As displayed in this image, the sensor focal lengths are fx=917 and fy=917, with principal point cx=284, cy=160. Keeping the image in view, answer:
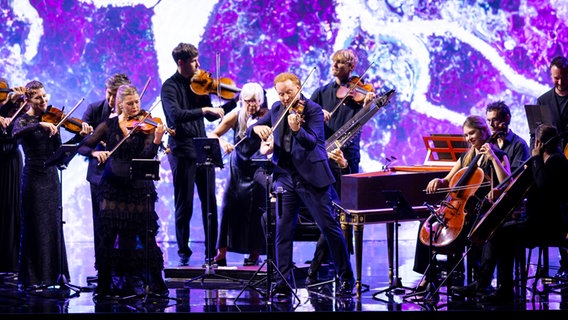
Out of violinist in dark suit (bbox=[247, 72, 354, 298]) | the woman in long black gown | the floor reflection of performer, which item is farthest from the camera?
the woman in long black gown

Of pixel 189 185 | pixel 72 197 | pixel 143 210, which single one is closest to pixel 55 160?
pixel 143 210

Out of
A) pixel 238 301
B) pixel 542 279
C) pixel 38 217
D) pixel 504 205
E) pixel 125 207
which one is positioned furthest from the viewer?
pixel 542 279

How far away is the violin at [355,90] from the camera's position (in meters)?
7.72

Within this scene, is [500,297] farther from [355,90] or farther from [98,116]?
[98,116]

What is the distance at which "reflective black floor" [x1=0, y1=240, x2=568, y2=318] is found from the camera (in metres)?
6.06

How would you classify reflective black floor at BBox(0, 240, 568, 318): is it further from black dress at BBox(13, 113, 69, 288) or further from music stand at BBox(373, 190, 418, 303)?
black dress at BBox(13, 113, 69, 288)

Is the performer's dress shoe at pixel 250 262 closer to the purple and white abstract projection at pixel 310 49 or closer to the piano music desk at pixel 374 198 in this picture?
the piano music desk at pixel 374 198

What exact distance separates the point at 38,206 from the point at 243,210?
1712mm

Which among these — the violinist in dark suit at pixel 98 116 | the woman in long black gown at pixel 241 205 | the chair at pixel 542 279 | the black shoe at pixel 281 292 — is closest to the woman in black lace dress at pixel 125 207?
the violinist in dark suit at pixel 98 116

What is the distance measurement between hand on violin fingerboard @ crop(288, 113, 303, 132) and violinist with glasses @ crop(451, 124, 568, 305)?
5.04 ft

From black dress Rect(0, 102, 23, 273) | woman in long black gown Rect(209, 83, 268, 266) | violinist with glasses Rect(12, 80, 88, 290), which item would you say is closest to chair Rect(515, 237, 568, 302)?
woman in long black gown Rect(209, 83, 268, 266)

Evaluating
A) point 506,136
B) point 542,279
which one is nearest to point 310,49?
point 506,136

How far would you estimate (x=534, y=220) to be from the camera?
6.34m

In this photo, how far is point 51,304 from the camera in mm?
6422
